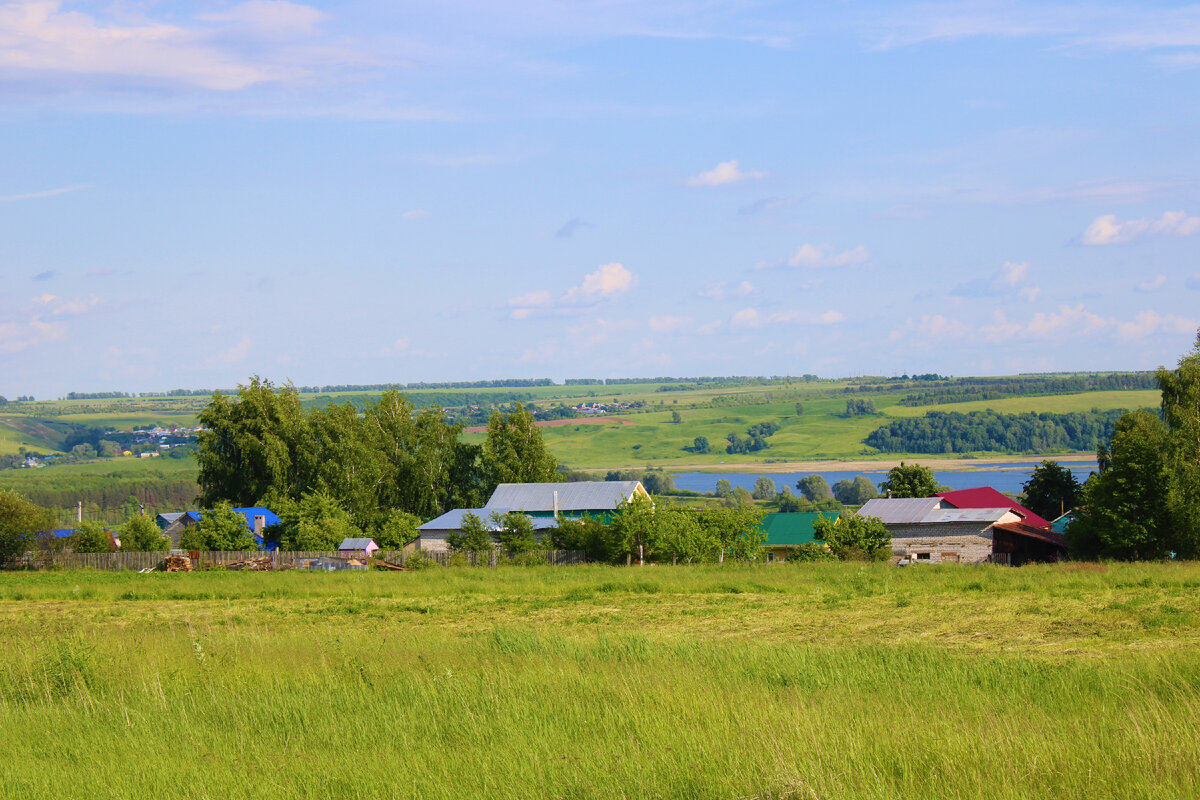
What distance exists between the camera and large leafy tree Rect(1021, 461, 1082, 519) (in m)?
70.1

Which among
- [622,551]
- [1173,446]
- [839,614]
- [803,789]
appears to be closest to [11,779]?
[803,789]

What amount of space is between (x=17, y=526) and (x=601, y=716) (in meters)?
49.1

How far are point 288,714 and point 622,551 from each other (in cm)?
3627

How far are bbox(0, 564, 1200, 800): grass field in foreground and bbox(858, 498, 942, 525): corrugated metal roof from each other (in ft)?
113

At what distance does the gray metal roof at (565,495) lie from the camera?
59.4 metres

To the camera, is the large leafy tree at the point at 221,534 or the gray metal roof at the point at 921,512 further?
the large leafy tree at the point at 221,534

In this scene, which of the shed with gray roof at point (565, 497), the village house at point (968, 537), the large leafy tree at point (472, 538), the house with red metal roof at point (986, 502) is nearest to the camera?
the large leafy tree at point (472, 538)

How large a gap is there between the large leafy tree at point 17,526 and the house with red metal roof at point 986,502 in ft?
156

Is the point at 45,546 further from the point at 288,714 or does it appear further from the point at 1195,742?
the point at 1195,742

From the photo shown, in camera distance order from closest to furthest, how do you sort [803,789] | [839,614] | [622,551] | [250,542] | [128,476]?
1. [803,789]
2. [839,614]
3. [622,551]
4. [250,542]
5. [128,476]

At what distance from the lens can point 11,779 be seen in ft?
27.8

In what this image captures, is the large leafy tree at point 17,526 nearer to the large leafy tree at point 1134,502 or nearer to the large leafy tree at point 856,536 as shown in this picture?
the large leafy tree at point 856,536

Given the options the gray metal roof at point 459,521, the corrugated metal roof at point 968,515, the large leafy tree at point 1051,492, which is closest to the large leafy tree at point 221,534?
the gray metal roof at point 459,521

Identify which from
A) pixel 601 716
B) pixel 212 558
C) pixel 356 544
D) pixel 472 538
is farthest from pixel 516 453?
pixel 601 716
